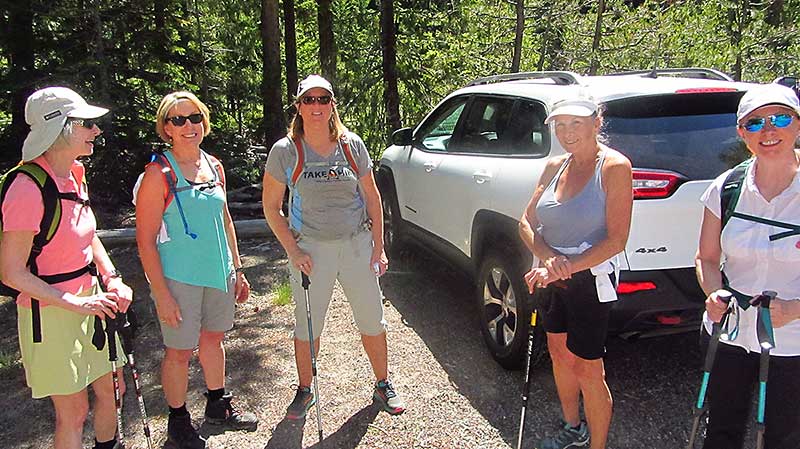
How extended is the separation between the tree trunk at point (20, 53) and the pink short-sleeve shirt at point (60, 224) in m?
7.26

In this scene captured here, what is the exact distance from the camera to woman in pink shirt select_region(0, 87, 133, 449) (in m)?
2.40

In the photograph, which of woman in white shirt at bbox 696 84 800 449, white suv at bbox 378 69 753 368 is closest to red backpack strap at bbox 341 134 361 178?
white suv at bbox 378 69 753 368

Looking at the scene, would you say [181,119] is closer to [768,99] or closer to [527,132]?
[527,132]

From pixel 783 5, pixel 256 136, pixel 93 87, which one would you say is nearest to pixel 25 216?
pixel 93 87

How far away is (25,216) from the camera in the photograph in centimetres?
239

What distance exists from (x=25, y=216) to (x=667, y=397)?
12.0ft

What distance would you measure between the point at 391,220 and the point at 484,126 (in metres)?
1.93

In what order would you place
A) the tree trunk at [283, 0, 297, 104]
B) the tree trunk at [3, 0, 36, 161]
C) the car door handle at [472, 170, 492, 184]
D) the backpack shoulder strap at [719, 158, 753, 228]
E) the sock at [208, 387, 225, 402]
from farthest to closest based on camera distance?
the tree trunk at [283, 0, 297, 104], the tree trunk at [3, 0, 36, 161], the car door handle at [472, 170, 492, 184], the sock at [208, 387, 225, 402], the backpack shoulder strap at [719, 158, 753, 228]

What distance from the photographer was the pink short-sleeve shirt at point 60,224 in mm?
2389

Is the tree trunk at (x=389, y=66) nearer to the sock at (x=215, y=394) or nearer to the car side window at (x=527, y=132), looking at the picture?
the car side window at (x=527, y=132)

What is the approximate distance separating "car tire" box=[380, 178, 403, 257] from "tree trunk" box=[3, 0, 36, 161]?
5.88m

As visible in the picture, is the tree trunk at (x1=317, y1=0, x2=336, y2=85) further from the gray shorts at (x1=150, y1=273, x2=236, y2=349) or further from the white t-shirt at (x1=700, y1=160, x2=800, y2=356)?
the white t-shirt at (x1=700, y1=160, x2=800, y2=356)

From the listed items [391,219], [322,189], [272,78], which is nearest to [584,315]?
[322,189]

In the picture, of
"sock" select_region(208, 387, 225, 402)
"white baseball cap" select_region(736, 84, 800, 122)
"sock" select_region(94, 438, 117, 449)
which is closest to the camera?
"white baseball cap" select_region(736, 84, 800, 122)
